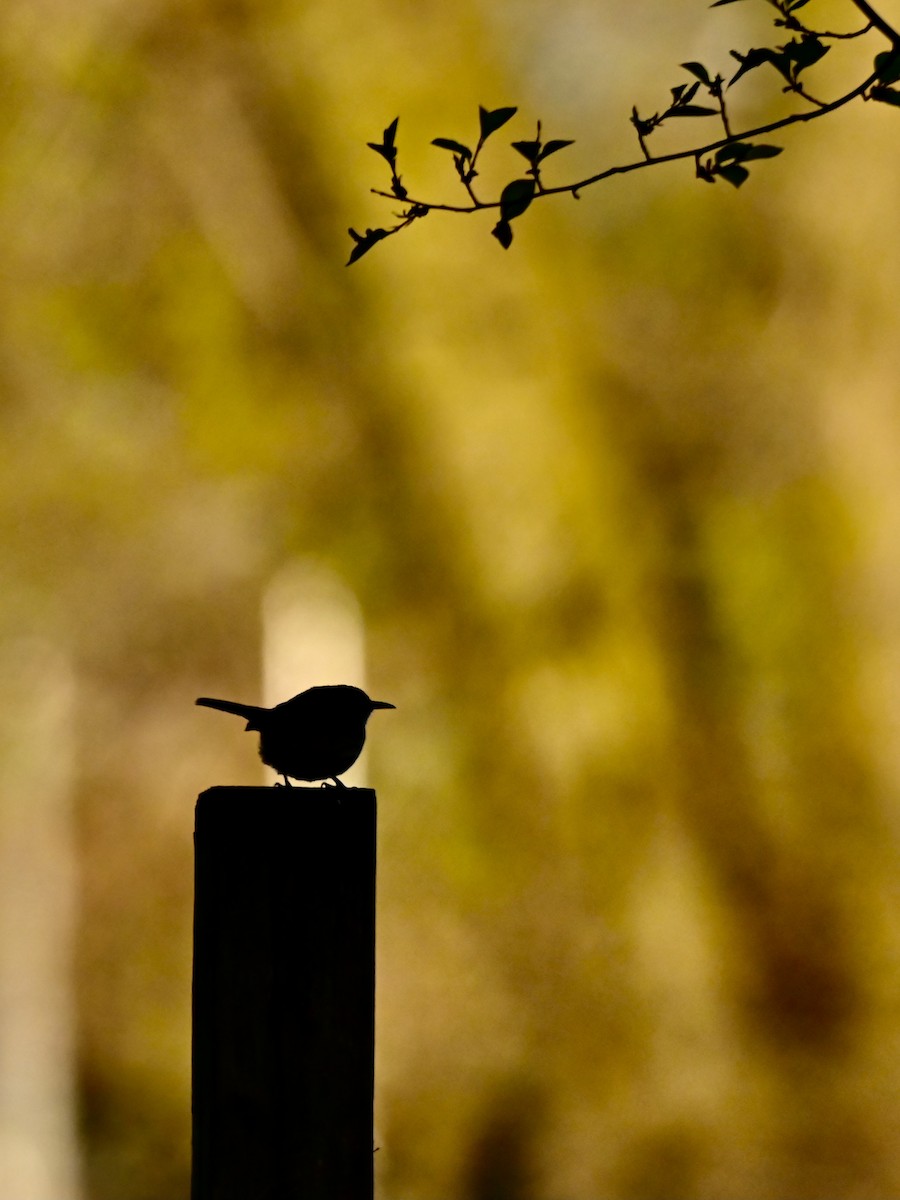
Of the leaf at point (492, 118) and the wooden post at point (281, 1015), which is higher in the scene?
the leaf at point (492, 118)

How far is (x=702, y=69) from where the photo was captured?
4.35ft

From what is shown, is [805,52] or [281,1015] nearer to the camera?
[281,1015]

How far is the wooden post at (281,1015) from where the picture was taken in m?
0.98

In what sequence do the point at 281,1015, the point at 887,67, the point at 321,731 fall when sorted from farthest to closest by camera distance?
the point at 321,731
the point at 887,67
the point at 281,1015

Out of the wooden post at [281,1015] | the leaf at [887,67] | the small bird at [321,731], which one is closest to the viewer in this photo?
the wooden post at [281,1015]

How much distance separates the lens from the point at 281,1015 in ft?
3.23

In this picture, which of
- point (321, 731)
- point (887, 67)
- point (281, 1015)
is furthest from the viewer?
point (321, 731)

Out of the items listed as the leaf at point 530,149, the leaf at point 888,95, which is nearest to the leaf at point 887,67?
the leaf at point 888,95

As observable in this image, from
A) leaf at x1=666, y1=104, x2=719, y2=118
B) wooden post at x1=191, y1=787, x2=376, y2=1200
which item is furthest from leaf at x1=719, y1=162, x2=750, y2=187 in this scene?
wooden post at x1=191, y1=787, x2=376, y2=1200

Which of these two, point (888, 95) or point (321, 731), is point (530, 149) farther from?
point (321, 731)

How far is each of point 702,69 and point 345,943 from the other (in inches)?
40.6

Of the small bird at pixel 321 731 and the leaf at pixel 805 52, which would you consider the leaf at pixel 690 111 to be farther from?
the small bird at pixel 321 731

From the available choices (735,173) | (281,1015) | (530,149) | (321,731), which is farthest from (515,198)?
(281,1015)

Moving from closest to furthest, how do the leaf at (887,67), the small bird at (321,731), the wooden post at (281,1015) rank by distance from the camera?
the wooden post at (281,1015) < the leaf at (887,67) < the small bird at (321,731)
